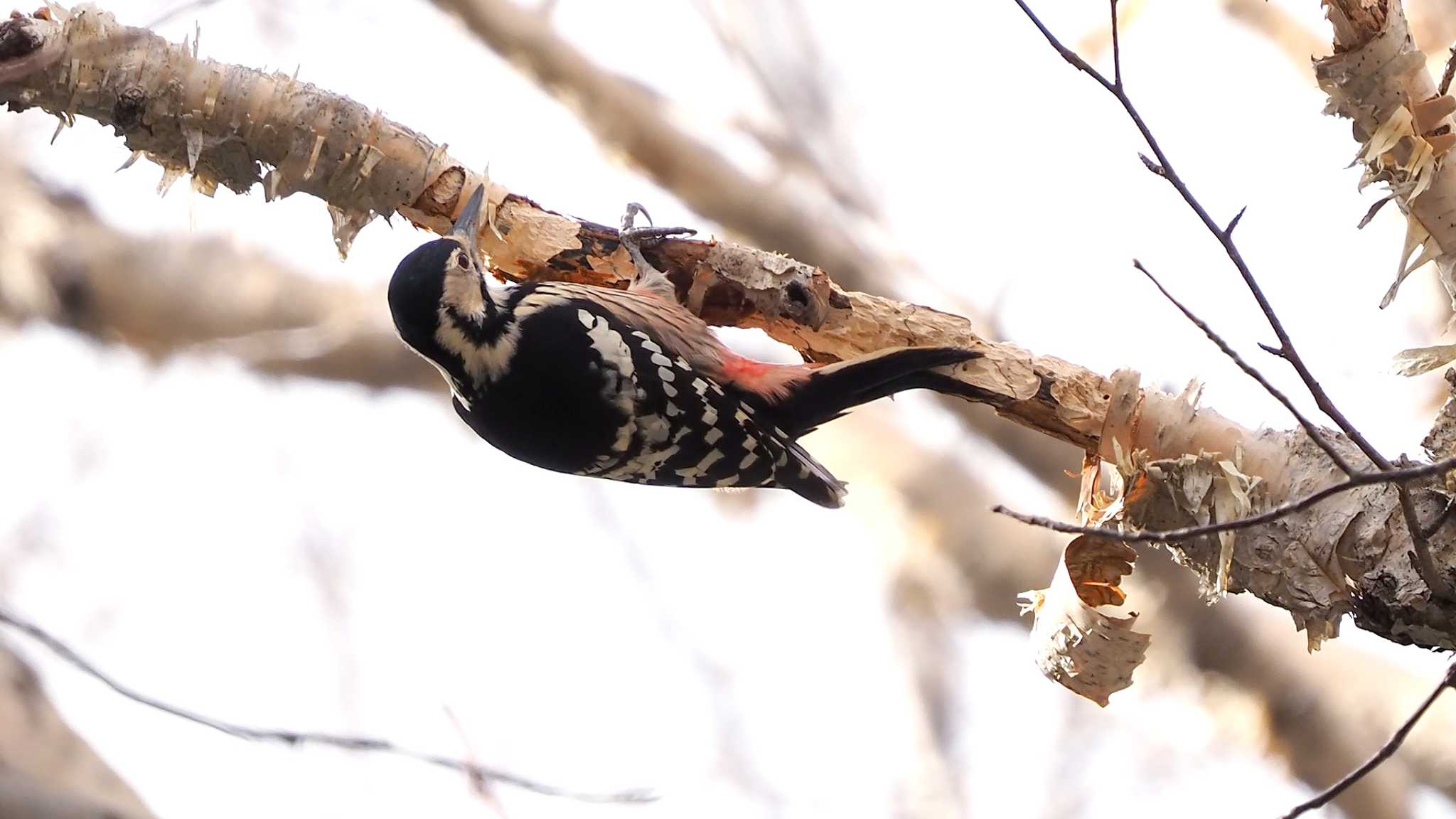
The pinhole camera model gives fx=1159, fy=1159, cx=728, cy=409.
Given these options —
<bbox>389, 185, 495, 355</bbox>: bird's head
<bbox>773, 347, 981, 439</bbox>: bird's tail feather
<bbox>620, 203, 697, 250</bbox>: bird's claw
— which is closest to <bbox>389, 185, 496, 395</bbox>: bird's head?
<bbox>389, 185, 495, 355</bbox>: bird's head

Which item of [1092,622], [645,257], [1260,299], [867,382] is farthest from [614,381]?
[1260,299]

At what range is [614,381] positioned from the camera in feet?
7.04

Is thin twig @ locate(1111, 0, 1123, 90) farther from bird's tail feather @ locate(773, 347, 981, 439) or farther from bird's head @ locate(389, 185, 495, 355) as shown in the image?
bird's head @ locate(389, 185, 495, 355)

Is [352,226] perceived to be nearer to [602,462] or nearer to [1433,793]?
[602,462]

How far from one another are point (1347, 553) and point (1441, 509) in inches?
6.2

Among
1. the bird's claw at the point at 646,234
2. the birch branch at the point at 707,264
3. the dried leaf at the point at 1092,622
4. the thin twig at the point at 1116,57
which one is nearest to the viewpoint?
the thin twig at the point at 1116,57

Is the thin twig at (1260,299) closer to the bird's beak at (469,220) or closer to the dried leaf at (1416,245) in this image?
the dried leaf at (1416,245)

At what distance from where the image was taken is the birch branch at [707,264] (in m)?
1.79

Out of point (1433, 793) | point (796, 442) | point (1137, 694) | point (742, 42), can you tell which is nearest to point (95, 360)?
point (742, 42)

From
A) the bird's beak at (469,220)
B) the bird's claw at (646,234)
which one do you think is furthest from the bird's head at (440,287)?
the bird's claw at (646,234)

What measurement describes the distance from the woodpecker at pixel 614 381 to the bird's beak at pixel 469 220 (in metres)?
0.08

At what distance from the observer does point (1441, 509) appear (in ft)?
5.43

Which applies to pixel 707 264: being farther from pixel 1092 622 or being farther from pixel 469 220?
pixel 1092 622

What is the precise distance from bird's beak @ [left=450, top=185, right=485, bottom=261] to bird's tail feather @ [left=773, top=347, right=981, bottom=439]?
637 millimetres
